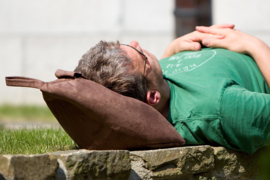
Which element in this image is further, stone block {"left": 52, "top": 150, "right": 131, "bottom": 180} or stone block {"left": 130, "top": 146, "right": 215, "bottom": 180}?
stone block {"left": 130, "top": 146, "right": 215, "bottom": 180}

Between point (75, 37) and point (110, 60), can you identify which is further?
→ point (75, 37)

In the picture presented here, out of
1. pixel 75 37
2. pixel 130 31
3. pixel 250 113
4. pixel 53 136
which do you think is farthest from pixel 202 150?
pixel 75 37

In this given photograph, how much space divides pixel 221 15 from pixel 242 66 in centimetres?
524

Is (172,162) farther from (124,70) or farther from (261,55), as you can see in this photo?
(261,55)

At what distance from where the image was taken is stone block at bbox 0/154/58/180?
1.62 metres

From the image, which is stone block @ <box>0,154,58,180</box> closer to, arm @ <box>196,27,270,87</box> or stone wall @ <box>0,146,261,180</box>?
stone wall @ <box>0,146,261,180</box>

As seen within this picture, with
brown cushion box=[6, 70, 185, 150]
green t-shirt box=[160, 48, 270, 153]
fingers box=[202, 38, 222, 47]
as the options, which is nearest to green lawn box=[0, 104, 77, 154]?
brown cushion box=[6, 70, 185, 150]

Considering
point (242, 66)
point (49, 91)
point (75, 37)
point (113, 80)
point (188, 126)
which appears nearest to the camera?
point (49, 91)

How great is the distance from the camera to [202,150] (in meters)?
2.35

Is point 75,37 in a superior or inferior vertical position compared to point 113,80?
inferior

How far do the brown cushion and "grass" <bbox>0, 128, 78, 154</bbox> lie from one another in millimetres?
256

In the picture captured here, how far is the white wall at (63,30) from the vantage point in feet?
26.7

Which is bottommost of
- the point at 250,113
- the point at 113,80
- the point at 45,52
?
the point at 45,52

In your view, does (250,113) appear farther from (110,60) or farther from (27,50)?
(27,50)
